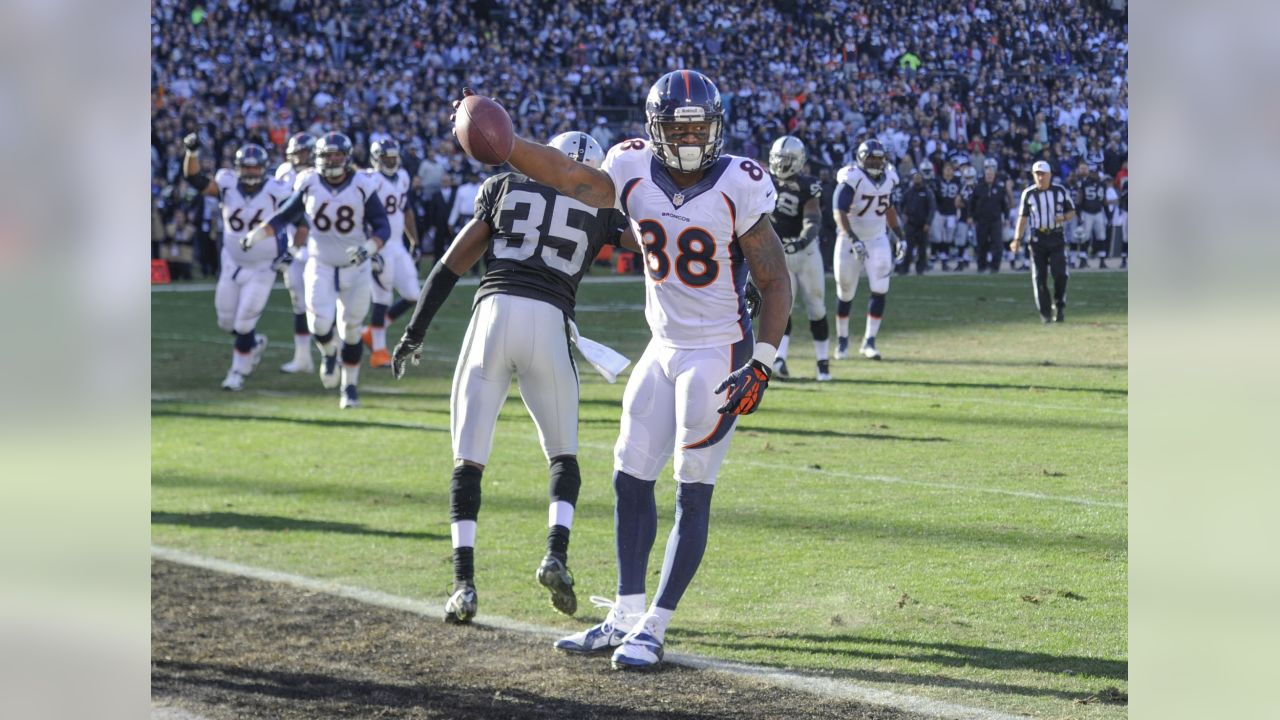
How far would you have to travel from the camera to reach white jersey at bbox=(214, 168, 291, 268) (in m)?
13.8

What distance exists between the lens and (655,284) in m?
5.74

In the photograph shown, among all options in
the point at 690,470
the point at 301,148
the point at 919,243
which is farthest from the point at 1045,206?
the point at 690,470

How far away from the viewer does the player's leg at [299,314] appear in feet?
47.2

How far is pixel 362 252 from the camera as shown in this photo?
12.2 m

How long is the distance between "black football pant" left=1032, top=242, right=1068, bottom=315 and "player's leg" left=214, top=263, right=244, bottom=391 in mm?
9723

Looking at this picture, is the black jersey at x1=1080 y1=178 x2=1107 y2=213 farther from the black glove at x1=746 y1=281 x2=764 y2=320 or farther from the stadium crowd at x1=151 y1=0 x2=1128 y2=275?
the black glove at x1=746 y1=281 x2=764 y2=320

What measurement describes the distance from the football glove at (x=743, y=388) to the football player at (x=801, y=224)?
7.20 meters

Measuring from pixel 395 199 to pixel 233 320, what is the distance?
76.8 inches

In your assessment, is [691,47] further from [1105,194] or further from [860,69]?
[1105,194]

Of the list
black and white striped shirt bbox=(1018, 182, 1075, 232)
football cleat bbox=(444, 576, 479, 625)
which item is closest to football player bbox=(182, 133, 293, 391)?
football cleat bbox=(444, 576, 479, 625)

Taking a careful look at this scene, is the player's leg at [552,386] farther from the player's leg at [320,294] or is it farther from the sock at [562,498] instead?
the player's leg at [320,294]

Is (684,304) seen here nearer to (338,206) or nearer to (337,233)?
(338,206)
